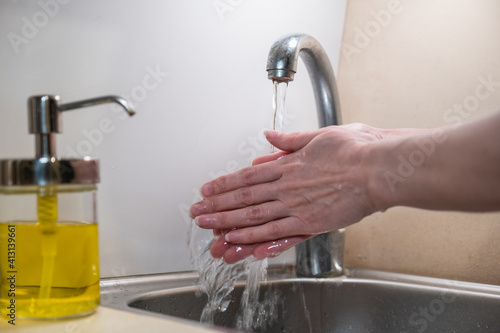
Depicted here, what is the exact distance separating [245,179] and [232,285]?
20cm

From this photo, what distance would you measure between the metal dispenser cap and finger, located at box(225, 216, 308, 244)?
26 cm

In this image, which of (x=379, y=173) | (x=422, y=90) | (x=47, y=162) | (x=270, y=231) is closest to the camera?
(x=47, y=162)

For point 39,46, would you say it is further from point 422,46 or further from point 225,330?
point 422,46

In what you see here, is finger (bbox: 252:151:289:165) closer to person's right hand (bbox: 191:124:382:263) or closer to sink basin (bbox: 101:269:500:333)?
person's right hand (bbox: 191:124:382:263)

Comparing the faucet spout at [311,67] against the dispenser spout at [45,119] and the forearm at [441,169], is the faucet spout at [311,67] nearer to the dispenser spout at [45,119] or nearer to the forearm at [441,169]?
the forearm at [441,169]

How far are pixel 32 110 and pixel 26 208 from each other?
10 cm

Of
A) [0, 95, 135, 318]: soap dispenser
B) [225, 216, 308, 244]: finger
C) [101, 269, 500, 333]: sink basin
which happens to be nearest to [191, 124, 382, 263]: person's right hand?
[225, 216, 308, 244]: finger

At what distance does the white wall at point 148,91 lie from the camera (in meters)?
0.77

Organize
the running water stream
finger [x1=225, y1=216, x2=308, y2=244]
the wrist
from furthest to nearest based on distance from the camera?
the running water stream < finger [x1=225, y1=216, x2=308, y2=244] < the wrist

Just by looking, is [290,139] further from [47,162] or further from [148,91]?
[47,162]

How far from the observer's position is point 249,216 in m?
0.76

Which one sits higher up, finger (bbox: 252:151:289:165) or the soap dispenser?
finger (bbox: 252:151:289:165)

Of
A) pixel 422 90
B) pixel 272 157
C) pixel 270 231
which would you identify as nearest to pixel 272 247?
pixel 270 231

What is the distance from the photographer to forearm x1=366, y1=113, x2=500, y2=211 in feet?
1.76
